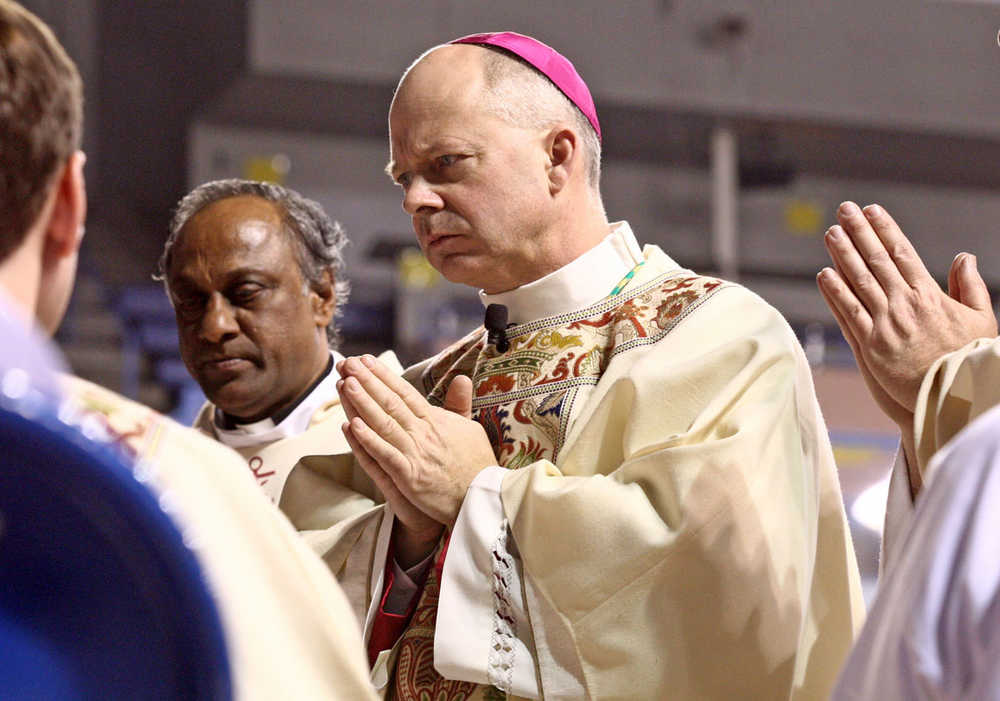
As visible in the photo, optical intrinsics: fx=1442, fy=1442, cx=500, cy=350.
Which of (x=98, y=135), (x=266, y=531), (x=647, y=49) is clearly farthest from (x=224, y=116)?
(x=266, y=531)

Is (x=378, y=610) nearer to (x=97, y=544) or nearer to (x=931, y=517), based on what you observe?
(x=931, y=517)

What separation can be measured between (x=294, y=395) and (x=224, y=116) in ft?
26.6

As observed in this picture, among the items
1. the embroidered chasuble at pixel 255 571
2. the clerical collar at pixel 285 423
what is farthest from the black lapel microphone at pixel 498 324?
the embroidered chasuble at pixel 255 571

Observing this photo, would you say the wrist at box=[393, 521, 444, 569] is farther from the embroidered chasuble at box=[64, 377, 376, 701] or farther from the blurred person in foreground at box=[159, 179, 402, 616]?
the embroidered chasuble at box=[64, 377, 376, 701]

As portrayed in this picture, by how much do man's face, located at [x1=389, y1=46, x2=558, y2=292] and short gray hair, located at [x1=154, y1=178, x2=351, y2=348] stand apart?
688 millimetres

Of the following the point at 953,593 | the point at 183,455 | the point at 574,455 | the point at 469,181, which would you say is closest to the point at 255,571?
the point at 183,455

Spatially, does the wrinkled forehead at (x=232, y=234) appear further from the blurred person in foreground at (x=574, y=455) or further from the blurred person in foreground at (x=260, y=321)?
the blurred person in foreground at (x=574, y=455)

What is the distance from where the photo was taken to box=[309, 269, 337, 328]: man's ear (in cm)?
334

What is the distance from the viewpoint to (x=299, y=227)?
3361 millimetres

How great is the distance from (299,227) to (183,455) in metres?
2.25

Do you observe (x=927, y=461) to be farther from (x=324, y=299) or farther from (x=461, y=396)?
(x=324, y=299)

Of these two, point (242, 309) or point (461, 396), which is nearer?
point (461, 396)

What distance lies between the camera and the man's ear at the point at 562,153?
8.97 ft

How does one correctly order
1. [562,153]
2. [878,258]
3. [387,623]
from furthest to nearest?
1. [562,153]
2. [387,623]
3. [878,258]
